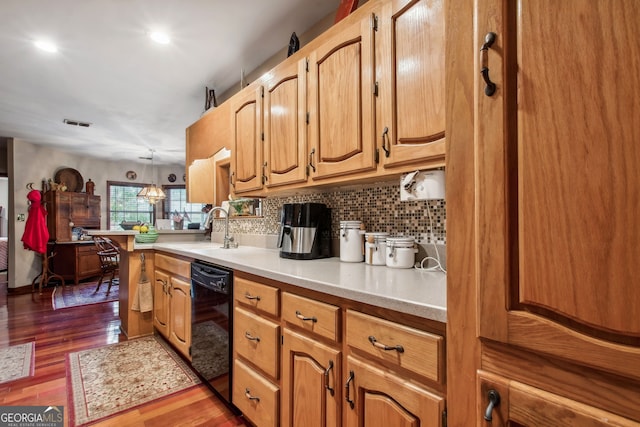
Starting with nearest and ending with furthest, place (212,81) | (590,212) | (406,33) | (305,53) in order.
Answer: (590,212), (406,33), (305,53), (212,81)

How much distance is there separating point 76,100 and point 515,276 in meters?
4.40

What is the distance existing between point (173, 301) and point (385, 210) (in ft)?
5.88

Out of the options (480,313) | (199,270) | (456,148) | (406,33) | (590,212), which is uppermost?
(406,33)

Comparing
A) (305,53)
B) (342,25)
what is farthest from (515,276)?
(305,53)

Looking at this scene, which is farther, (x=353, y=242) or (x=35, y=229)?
(x=35, y=229)

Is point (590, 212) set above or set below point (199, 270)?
above

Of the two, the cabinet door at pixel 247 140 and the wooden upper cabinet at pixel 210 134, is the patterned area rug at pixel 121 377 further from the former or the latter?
the wooden upper cabinet at pixel 210 134

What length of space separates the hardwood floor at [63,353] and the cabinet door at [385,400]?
1016mm

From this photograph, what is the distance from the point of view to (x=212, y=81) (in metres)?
3.00

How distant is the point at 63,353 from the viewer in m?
2.45

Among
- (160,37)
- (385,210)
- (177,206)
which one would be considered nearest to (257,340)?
(385,210)

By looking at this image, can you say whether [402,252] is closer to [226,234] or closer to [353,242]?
[353,242]

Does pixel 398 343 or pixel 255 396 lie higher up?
pixel 398 343

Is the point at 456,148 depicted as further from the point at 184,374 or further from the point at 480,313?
the point at 184,374
